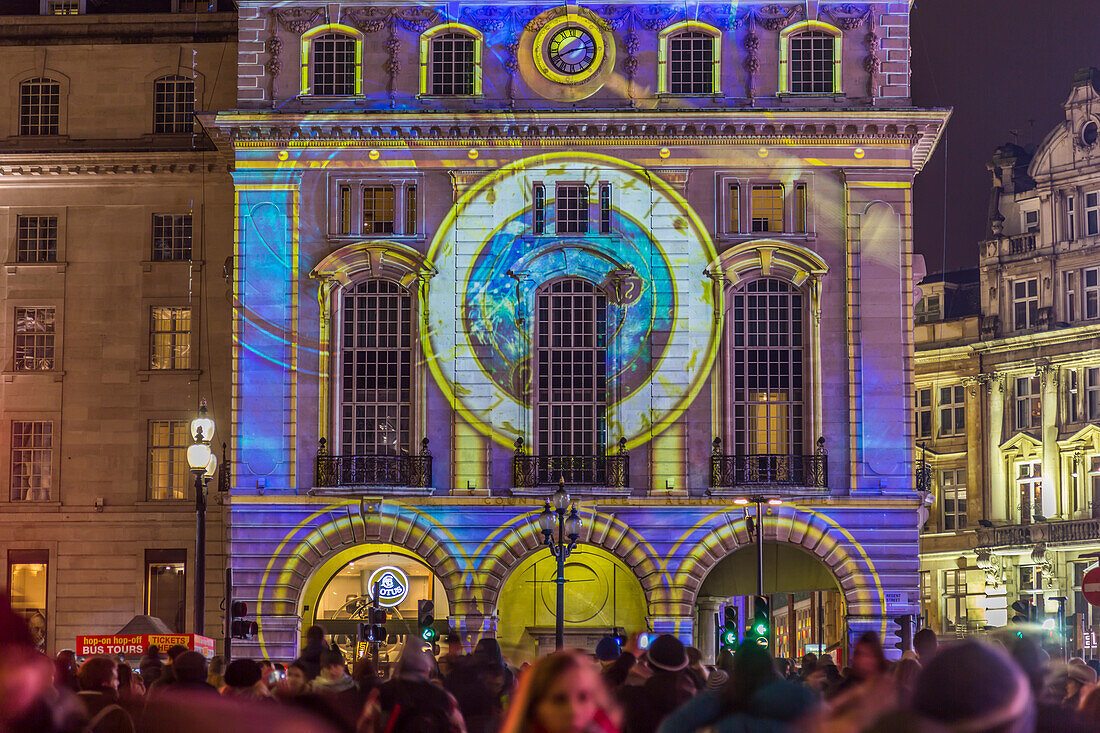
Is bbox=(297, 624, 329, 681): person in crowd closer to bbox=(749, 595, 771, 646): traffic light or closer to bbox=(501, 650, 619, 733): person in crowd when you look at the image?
→ bbox=(501, 650, 619, 733): person in crowd

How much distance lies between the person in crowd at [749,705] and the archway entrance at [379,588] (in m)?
38.6

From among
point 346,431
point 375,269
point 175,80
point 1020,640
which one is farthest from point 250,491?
point 1020,640

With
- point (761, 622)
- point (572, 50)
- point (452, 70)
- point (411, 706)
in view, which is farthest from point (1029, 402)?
point (411, 706)

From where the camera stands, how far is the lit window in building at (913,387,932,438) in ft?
257

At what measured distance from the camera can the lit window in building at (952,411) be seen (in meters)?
77.1

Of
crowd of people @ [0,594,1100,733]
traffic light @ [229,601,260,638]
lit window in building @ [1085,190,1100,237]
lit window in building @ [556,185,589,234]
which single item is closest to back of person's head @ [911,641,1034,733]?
crowd of people @ [0,594,1100,733]

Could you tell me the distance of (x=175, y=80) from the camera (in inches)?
2117

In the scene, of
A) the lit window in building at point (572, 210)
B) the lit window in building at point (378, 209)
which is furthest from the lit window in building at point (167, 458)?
the lit window in building at point (572, 210)

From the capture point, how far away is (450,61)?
47688 mm

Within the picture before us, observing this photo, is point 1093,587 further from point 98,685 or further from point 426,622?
point 426,622

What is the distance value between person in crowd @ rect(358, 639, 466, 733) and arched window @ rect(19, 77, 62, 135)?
45.2 meters

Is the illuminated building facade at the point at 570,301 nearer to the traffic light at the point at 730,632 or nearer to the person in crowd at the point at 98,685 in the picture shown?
the traffic light at the point at 730,632

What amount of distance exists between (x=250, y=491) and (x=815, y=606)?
2373 cm

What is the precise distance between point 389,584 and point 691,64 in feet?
56.8
